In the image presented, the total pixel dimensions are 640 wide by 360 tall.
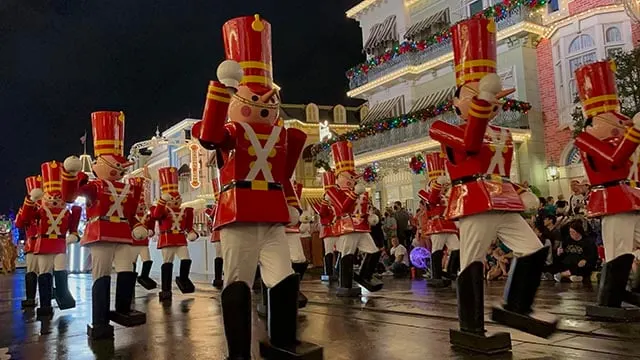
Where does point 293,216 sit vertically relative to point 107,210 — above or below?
below

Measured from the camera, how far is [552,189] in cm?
1725

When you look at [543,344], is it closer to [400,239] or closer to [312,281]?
[312,281]

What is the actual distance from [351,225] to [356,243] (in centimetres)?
31

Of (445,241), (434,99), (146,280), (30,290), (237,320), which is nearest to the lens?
(237,320)

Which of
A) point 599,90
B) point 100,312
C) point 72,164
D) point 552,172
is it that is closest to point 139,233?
point 100,312

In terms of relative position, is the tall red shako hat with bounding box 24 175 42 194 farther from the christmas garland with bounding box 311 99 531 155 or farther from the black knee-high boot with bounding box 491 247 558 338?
the christmas garland with bounding box 311 99 531 155

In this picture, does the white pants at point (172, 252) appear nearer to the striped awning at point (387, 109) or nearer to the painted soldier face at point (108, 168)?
the painted soldier face at point (108, 168)

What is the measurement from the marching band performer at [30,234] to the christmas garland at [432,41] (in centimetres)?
1022

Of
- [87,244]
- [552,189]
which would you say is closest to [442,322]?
[87,244]

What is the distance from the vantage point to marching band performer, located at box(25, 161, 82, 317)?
27.5 feet

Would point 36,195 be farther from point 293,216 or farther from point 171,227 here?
point 293,216

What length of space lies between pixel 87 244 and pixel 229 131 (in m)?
2.96

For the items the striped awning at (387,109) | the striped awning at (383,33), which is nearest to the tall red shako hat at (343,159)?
the striped awning at (387,109)

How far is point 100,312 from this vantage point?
612 centimetres
